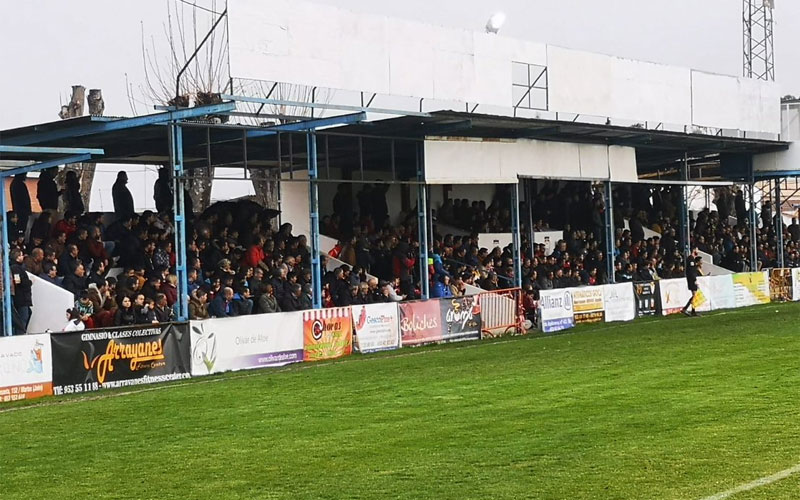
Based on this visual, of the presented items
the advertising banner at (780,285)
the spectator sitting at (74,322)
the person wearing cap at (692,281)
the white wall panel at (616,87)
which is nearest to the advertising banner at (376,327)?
the spectator sitting at (74,322)

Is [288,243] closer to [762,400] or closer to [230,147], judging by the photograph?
[230,147]

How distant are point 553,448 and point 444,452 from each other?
41.0 inches

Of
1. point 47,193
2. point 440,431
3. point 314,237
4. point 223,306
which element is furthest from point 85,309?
point 440,431

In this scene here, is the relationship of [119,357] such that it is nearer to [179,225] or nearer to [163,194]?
[179,225]

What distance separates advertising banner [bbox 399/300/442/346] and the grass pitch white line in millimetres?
17264

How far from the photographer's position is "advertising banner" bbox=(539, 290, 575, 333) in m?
30.9

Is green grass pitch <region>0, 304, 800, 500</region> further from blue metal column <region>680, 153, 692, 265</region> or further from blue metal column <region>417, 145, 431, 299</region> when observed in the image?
blue metal column <region>680, 153, 692, 265</region>

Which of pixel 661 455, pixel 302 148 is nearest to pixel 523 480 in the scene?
pixel 661 455

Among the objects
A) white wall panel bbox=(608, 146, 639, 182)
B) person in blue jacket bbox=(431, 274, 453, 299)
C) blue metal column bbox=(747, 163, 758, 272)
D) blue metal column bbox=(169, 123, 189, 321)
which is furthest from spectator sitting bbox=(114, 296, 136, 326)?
blue metal column bbox=(747, 163, 758, 272)

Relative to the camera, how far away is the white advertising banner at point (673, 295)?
116 ft

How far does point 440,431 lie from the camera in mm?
13289

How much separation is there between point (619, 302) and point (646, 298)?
145 centimetres

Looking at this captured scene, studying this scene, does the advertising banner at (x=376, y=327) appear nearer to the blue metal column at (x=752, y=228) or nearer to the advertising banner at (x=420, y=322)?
the advertising banner at (x=420, y=322)

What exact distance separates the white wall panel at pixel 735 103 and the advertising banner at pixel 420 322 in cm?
1543
